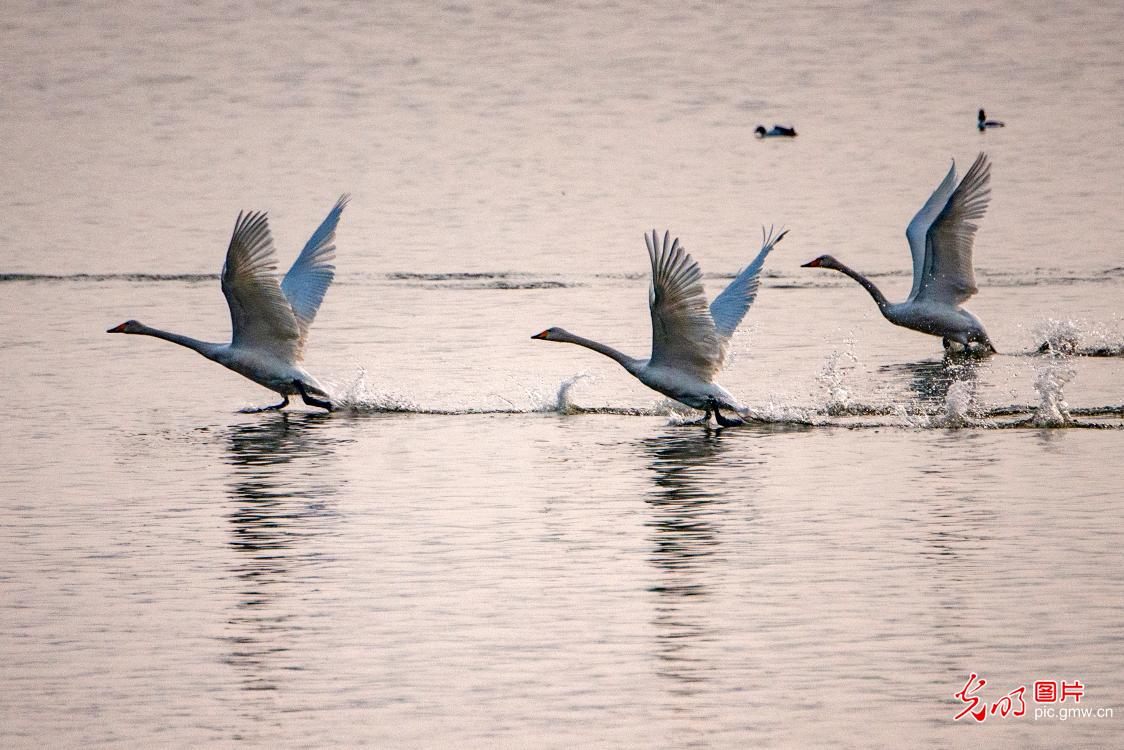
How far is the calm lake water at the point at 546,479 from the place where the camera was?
1047cm

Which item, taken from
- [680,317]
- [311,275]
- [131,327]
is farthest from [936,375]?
[131,327]

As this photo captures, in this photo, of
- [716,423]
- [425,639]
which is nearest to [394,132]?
[716,423]

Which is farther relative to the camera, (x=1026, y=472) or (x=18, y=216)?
(x=18, y=216)

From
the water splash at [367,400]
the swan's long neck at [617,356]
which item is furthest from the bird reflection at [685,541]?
the water splash at [367,400]

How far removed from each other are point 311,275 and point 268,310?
1099 mm

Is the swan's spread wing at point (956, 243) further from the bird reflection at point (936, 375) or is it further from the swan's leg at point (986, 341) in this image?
the bird reflection at point (936, 375)

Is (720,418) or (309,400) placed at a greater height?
(309,400)

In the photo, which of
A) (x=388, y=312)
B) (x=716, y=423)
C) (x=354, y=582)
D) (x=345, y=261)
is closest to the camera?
(x=354, y=582)

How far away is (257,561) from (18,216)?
23152 mm

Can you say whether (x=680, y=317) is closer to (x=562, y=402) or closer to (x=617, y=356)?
(x=617, y=356)

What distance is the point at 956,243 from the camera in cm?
2136

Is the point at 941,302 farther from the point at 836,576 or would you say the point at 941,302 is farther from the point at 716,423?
the point at 836,576

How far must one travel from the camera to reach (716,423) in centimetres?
1800

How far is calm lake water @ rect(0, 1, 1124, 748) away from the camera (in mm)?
10469
